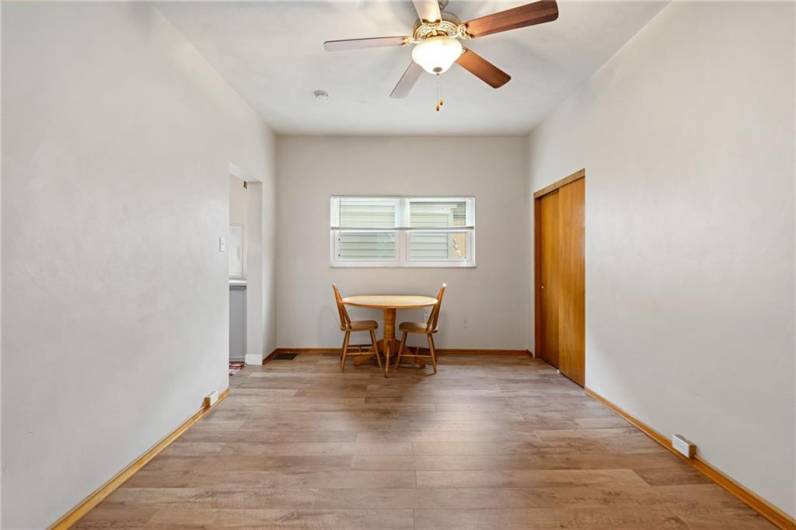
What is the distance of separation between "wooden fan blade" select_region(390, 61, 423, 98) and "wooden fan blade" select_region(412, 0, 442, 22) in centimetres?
34

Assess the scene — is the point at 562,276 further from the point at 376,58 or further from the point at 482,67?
the point at 376,58

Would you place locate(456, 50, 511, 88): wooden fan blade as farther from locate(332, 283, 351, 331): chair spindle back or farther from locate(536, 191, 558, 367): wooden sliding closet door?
locate(332, 283, 351, 331): chair spindle back

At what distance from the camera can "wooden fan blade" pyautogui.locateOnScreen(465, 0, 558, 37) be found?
1.76 m

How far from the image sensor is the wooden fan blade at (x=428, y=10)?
1.86 meters

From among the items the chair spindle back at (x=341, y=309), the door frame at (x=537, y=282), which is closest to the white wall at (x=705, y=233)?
the door frame at (x=537, y=282)

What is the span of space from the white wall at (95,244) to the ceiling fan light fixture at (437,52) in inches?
62.4

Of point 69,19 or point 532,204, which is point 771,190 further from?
point 69,19

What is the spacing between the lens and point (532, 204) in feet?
14.3

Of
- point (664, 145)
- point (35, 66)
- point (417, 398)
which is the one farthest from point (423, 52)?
point (417, 398)

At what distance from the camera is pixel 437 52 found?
2041 mm

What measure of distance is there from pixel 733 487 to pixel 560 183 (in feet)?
8.72

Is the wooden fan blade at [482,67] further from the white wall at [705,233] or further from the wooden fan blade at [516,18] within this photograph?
the white wall at [705,233]

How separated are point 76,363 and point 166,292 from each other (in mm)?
703

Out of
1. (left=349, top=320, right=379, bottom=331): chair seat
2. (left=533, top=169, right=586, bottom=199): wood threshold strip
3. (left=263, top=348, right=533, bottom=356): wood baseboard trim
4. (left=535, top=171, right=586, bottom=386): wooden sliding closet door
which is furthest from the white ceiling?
(left=263, top=348, right=533, bottom=356): wood baseboard trim
